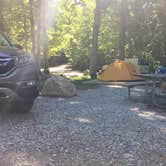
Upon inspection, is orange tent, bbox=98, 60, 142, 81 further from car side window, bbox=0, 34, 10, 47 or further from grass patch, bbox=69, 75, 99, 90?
car side window, bbox=0, 34, 10, 47

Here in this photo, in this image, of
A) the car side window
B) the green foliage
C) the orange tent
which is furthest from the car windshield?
the green foliage

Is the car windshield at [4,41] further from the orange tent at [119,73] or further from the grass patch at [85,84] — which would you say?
the orange tent at [119,73]

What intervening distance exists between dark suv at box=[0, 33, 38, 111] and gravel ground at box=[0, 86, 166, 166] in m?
0.43

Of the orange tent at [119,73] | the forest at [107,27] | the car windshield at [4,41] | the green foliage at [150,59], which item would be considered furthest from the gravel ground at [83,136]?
the green foliage at [150,59]

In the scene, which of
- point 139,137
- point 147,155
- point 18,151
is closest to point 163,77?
point 139,137

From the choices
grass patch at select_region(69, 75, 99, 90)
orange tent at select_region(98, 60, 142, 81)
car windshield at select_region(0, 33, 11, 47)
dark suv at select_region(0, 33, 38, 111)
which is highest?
car windshield at select_region(0, 33, 11, 47)

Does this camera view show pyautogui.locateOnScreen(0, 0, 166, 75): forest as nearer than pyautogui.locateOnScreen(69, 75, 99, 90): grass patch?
No

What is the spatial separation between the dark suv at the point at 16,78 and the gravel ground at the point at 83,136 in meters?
0.43

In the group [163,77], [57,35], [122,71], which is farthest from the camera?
[57,35]

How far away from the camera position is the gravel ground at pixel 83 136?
3781 mm

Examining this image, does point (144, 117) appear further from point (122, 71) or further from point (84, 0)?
point (84, 0)

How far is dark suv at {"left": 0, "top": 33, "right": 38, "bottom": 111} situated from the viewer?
527 centimetres

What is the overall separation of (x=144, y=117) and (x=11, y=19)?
20.8m

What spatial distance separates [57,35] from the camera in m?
36.9
